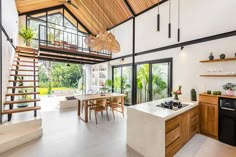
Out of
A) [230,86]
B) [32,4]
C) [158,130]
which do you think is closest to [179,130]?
[158,130]

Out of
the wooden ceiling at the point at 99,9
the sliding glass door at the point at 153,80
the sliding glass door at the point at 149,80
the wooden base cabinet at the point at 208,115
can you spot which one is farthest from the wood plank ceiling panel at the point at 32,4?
the wooden base cabinet at the point at 208,115

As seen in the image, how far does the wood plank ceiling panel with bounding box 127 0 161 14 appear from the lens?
579 centimetres

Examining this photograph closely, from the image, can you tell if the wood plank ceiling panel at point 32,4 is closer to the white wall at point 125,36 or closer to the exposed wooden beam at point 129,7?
the white wall at point 125,36

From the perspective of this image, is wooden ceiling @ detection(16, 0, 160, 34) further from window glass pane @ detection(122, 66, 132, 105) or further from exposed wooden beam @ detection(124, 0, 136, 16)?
window glass pane @ detection(122, 66, 132, 105)

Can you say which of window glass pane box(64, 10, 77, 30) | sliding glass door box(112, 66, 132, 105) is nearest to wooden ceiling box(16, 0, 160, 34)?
window glass pane box(64, 10, 77, 30)

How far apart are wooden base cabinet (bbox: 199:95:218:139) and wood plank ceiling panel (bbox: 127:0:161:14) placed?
4.42m

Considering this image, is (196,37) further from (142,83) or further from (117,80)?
(117,80)

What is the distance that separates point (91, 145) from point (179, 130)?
202 cm

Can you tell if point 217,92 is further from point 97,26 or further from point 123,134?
point 97,26

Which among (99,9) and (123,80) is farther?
(123,80)

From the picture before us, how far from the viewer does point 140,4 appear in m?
6.10

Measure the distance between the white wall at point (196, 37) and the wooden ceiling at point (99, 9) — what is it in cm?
102

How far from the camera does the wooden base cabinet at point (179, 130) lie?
249 centimetres

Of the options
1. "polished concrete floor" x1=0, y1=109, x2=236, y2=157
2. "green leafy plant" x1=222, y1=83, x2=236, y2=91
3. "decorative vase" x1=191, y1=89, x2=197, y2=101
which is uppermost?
"green leafy plant" x1=222, y1=83, x2=236, y2=91
